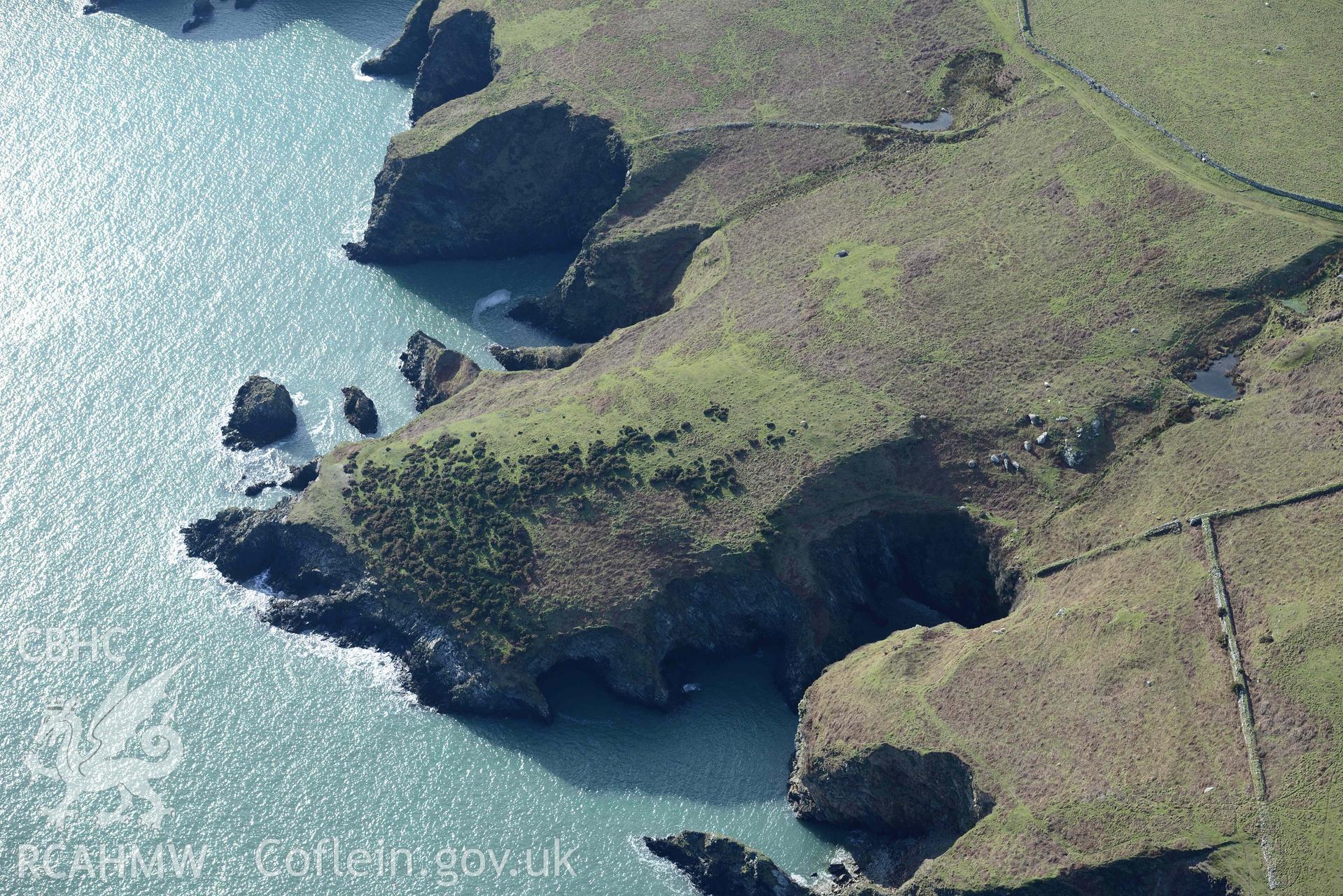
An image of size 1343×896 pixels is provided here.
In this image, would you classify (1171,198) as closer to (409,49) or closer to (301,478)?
(301,478)

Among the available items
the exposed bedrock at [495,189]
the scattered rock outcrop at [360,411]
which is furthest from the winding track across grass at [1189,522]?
the exposed bedrock at [495,189]

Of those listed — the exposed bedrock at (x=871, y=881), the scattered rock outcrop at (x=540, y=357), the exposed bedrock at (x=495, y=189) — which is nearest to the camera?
the exposed bedrock at (x=871, y=881)

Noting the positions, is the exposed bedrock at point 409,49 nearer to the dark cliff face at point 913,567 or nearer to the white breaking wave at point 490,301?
the white breaking wave at point 490,301

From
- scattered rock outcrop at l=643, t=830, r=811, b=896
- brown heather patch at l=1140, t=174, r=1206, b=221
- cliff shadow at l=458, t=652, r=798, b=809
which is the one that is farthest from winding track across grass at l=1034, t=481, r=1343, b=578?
brown heather patch at l=1140, t=174, r=1206, b=221

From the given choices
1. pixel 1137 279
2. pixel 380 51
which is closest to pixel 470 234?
pixel 380 51

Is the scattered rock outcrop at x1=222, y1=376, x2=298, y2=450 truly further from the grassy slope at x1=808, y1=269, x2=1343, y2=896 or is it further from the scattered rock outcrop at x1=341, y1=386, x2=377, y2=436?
the grassy slope at x1=808, y1=269, x2=1343, y2=896

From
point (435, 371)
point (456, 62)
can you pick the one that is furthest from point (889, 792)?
point (456, 62)
